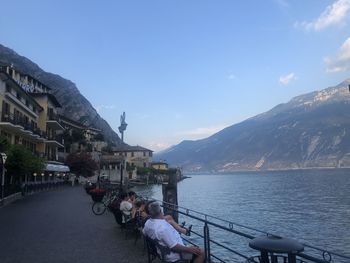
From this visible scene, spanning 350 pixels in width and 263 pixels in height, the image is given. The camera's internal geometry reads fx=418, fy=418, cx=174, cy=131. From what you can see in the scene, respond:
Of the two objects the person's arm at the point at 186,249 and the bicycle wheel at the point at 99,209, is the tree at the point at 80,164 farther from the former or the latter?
the person's arm at the point at 186,249

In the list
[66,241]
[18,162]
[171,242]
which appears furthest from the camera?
[18,162]

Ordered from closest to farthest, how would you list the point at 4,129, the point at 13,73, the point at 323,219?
the point at 323,219, the point at 4,129, the point at 13,73

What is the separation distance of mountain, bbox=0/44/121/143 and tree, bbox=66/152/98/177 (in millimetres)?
57487

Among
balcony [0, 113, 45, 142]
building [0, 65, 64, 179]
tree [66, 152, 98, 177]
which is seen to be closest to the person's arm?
building [0, 65, 64, 179]

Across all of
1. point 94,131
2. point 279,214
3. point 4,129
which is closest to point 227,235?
point 279,214

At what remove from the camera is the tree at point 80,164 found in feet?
278

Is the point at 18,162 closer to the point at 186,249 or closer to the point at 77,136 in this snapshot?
the point at 186,249

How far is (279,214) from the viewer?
133 feet

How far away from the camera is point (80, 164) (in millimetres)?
85125

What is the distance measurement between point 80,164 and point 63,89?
73.9m

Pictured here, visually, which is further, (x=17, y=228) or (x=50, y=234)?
(x=17, y=228)

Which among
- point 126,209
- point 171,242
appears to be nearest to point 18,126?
point 126,209

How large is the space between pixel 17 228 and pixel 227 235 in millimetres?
13450

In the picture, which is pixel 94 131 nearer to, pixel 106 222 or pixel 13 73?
pixel 13 73
